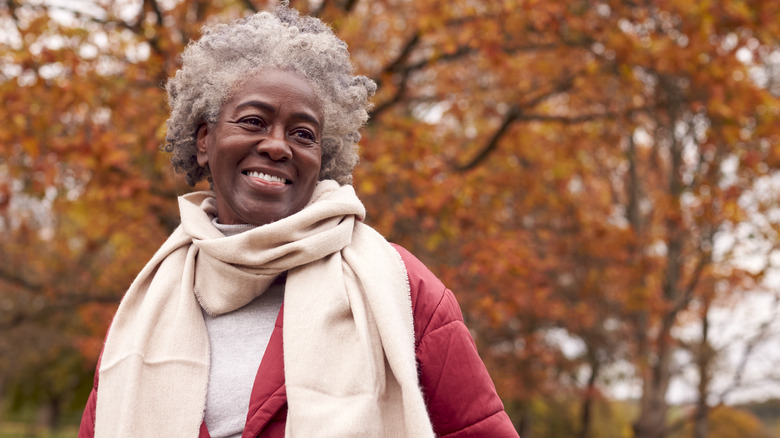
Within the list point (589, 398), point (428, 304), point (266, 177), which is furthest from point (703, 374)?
point (266, 177)

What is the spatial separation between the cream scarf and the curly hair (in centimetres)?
19

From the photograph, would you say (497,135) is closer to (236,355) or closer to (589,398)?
(236,355)

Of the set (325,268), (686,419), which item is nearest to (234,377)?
(325,268)

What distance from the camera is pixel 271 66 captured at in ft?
6.41

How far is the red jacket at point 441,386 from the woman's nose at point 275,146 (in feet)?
1.52

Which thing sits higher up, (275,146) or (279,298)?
(275,146)

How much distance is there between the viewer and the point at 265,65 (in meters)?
1.96

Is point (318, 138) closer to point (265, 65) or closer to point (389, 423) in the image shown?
point (265, 65)

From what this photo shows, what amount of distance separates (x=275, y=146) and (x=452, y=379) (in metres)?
0.75

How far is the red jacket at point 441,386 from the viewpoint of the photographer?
5.54 feet

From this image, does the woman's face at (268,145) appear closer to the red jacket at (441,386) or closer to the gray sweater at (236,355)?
the gray sweater at (236,355)

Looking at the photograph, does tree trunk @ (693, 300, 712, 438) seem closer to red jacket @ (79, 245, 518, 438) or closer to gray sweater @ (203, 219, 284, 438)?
red jacket @ (79, 245, 518, 438)

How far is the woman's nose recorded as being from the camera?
1.90 meters

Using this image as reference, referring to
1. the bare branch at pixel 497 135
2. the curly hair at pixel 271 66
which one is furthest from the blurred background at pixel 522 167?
the curly hair at pixel 271 66
